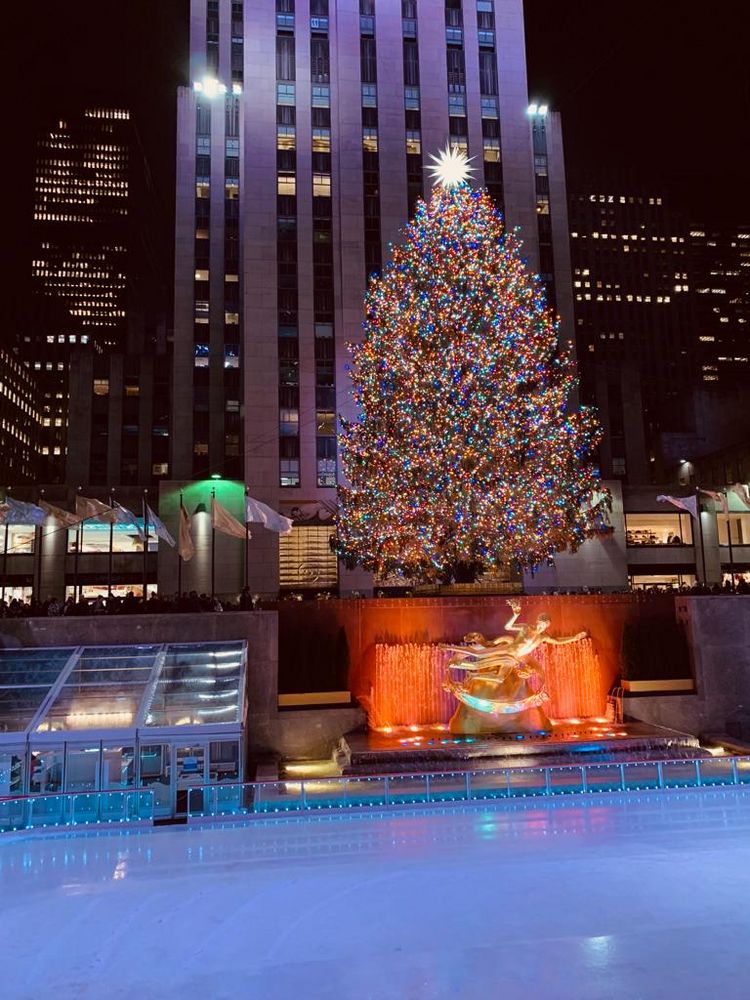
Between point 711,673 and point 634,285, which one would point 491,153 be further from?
point 634,285

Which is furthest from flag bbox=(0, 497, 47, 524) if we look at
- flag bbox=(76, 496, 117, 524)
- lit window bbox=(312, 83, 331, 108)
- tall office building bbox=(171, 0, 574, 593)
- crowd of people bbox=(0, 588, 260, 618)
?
lit window bbox=(312, 83, 331, 108)

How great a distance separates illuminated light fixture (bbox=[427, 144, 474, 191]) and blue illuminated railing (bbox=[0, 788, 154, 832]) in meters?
24.7

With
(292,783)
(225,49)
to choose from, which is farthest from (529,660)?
(225,49)

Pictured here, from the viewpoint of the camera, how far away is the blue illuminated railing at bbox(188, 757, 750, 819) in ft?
Result: 38.5

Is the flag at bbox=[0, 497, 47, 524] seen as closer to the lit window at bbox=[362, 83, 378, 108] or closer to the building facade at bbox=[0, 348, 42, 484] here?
the lit window at bbox=[362, 83, 378, 108]

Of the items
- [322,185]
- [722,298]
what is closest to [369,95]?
[322,185]

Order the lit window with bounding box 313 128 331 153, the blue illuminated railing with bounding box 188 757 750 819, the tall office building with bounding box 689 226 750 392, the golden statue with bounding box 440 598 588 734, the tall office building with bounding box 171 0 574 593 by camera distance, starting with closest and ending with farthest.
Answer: the blue illuminated railing with bounding box 188 757 750 819 < the golden statue with bounding box 440 598 588 734 < the tall office building with bounding box 171 0 574 593 < the lit window with bounding box 313 128 331 153 < the tall office building with bounding box 689 226 750 392

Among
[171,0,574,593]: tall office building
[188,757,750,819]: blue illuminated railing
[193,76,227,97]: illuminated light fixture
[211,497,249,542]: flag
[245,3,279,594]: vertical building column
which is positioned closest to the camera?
[188,757,750,819]: blue illuminated railing

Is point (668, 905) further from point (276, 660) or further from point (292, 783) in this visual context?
point (276, 660)

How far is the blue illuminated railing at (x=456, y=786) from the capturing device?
11.7m

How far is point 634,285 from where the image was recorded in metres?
117

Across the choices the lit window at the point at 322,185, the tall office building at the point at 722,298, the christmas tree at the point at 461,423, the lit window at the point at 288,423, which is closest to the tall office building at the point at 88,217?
the tall office building at the point at 722,298

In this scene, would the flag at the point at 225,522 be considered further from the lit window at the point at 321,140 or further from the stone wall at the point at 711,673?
the lit window at the point at 321,140

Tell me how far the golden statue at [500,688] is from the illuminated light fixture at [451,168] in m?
18.6
